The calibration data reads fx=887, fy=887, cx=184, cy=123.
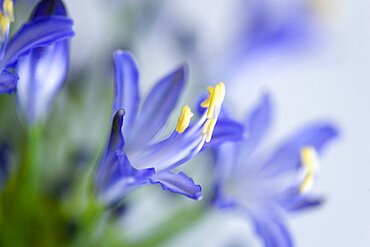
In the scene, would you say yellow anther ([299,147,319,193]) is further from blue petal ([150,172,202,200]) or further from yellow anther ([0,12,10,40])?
yellow anther ([0,12,10,40])

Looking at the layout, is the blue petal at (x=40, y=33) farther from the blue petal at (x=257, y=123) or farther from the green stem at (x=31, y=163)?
the blue petal at (x=257, y=123)

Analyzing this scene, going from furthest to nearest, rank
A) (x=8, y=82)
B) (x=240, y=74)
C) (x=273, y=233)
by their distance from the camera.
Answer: (x=240, y=74), (x=273, y=233), (x=8, y=82)

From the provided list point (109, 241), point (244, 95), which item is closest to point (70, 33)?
point (109, 241)

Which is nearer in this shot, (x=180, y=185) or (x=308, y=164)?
(x=180, y=185)

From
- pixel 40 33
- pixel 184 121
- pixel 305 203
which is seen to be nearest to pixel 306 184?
pixel 305 203

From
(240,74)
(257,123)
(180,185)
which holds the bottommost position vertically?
(180,185)

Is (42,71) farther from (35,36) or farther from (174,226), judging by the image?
(174,226)
